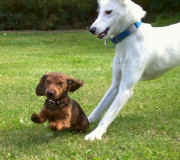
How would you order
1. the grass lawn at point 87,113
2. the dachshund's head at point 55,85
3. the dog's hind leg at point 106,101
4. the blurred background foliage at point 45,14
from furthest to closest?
the blurred background foliage at point 45,14, the dog's hind leg at point 106,101, the dachshund's head at point 55,85, the grass lawn at point 87,113

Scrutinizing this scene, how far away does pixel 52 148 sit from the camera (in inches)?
180

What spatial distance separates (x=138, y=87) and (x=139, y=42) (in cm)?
320

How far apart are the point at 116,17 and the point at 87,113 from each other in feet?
5.34

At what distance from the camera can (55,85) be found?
4.70 metres

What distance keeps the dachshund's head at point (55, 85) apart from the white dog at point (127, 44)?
1.92 feet

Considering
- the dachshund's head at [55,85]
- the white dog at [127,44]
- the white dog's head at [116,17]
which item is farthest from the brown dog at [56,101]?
the white dog's head at [116,17]

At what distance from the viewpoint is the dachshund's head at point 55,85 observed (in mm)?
4613

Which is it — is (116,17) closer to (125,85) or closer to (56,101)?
(125,85)

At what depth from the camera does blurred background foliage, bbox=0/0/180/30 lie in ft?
75.7

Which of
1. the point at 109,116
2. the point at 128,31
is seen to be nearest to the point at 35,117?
the point at 109,116

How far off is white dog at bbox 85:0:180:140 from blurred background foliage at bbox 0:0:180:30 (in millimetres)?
17982

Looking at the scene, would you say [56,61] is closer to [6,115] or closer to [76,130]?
[6,115]

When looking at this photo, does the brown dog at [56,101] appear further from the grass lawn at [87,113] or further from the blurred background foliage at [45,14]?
the blurred background foliage at [45,14]

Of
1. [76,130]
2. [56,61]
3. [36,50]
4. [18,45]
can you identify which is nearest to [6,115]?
[76,130]
